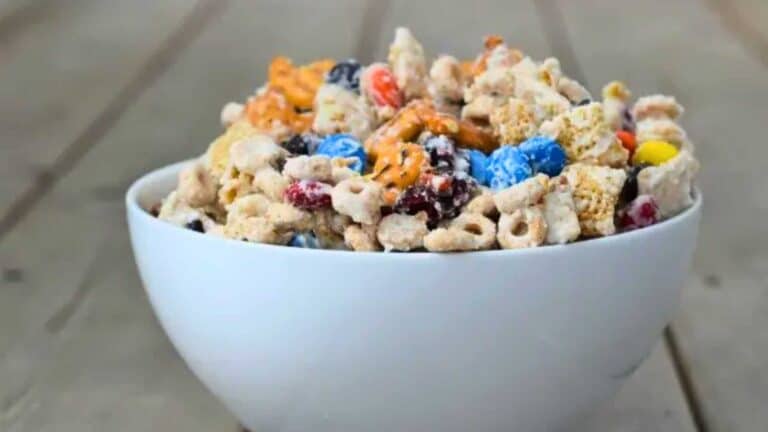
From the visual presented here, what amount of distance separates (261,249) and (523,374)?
4.5 inches

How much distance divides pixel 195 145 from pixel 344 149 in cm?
61

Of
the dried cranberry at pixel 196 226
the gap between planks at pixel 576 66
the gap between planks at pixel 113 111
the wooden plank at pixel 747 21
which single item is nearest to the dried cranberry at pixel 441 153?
the dried cranberry at pixel 196 226

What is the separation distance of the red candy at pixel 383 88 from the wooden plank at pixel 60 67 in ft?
1.55

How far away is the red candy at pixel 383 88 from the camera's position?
588 mm

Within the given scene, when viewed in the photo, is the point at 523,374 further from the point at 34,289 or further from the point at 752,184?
the point at 752,184

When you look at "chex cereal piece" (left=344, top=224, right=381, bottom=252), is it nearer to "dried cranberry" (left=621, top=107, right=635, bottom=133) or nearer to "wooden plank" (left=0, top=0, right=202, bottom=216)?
"dried cranberry" (left=621, top=107, right=635, bottom=133)

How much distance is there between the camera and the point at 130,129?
1177mm

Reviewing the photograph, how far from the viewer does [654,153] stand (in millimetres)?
574

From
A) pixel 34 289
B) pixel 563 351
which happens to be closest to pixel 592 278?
pixel 563 351

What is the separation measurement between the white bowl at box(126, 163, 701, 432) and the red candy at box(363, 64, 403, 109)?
12cm

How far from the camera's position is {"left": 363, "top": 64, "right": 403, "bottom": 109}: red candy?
0.59 meters

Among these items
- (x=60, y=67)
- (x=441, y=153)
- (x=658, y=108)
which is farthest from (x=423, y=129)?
(x=60, y=67)

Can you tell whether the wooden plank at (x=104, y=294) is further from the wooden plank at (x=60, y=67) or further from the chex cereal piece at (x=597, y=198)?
the chex cereal piece at (x=597, y=198)

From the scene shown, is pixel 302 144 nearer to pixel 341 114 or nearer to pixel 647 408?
pixel 341 114
